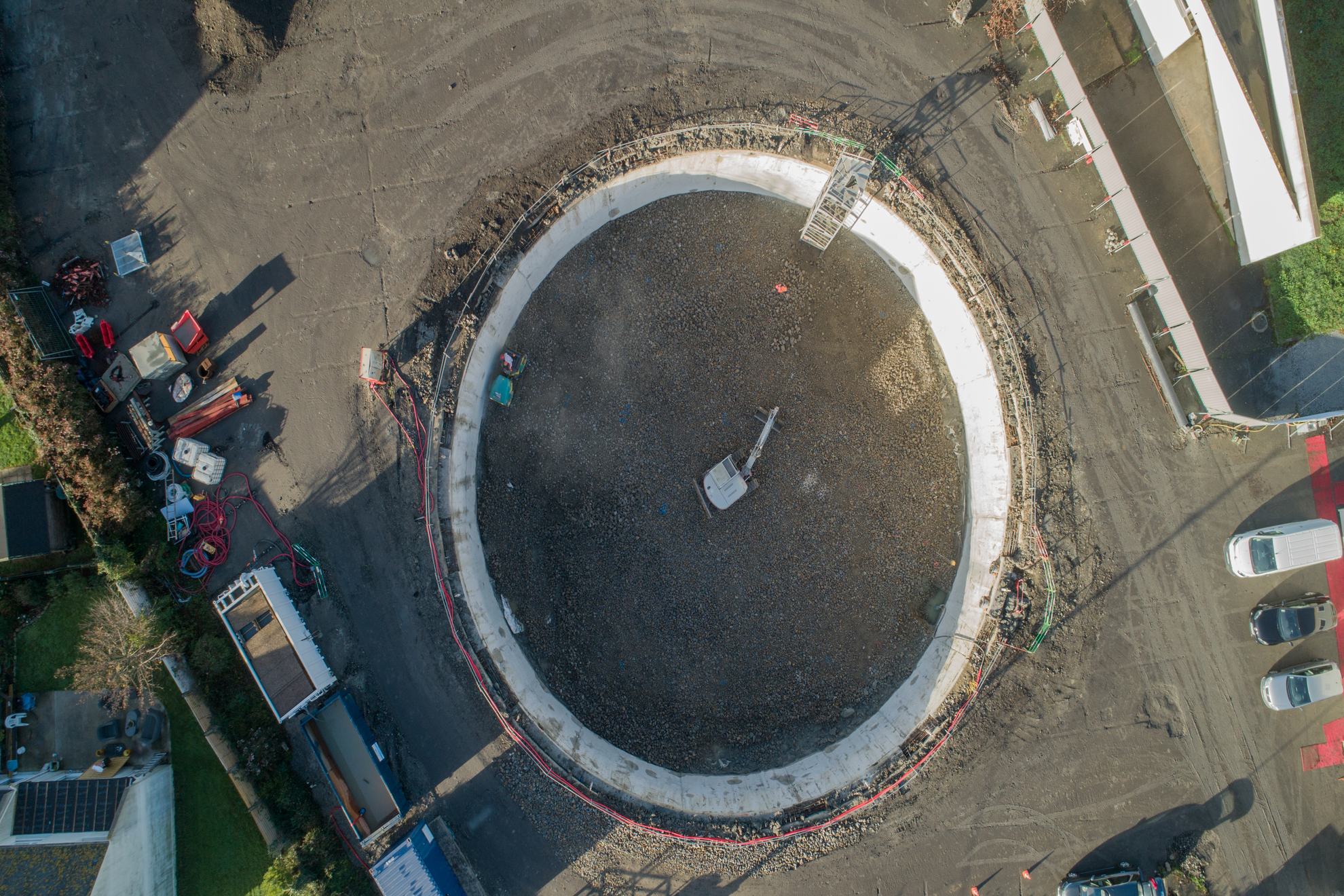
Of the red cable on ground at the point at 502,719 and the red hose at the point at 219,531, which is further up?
the red hose at the point at 219,531

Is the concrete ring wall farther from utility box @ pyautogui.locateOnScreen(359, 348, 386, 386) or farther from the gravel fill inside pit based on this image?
utility box @ pyautogui.locateOnScreen(359, 348, 386, 386)

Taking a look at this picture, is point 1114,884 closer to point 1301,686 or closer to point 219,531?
point 1301,686

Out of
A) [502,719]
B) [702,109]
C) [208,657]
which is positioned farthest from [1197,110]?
[208,657]

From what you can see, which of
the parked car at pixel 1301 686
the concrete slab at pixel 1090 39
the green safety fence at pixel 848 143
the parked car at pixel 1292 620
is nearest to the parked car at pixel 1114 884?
the parked car at pixel 1301 686

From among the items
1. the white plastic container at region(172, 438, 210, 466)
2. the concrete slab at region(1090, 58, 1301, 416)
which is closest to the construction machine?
the concrete slab at region(1090, 58, 1301, 416)

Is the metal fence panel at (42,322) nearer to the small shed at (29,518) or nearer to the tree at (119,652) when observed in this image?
the small shed at (29,518)
